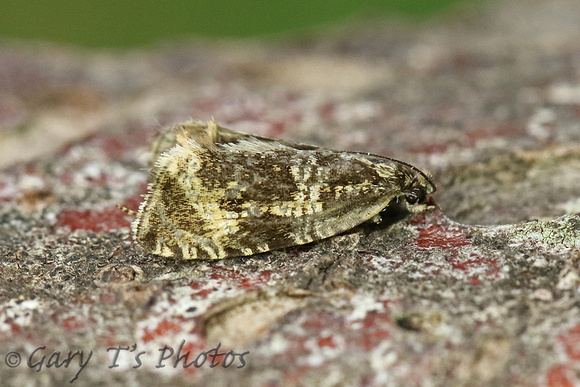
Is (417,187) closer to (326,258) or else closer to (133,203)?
(326,258)

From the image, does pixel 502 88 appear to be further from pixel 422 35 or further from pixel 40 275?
pixel 40 275

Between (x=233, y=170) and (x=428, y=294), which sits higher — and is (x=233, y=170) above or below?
above

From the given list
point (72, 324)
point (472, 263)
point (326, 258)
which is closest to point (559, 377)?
point (472, 263)

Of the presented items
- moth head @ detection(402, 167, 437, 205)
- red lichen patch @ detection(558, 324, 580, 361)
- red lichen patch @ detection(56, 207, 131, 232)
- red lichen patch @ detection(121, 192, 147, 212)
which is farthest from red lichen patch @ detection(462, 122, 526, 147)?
red lichen patch @ detection(56, 207, 131, 232)

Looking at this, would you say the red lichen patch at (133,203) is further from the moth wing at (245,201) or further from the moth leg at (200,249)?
Answer: the moth leg at (200,249)

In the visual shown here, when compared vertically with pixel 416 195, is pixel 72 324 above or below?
below

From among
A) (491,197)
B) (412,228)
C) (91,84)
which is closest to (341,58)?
(91,84)
